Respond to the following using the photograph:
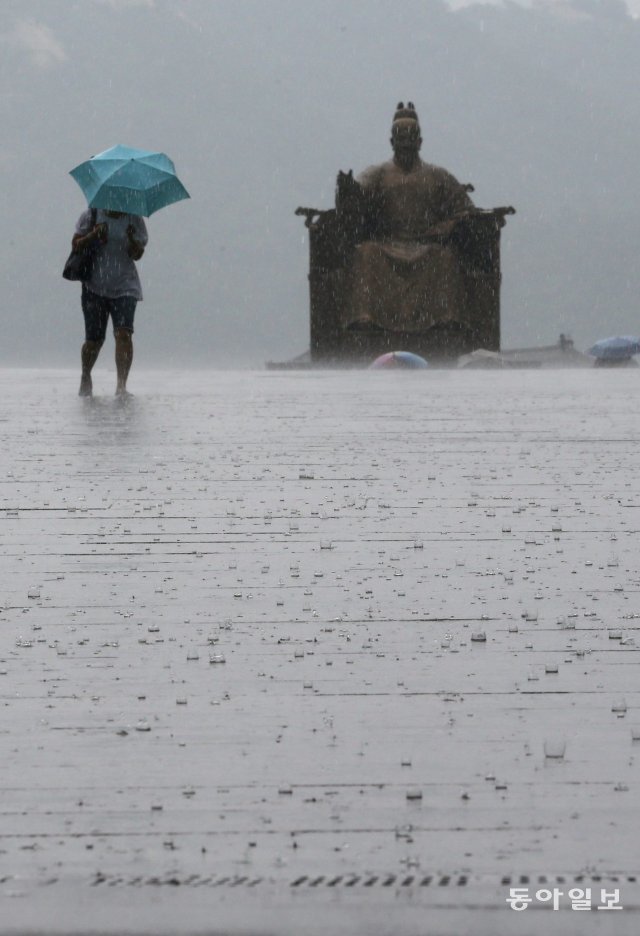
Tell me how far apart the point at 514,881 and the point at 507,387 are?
416 inches

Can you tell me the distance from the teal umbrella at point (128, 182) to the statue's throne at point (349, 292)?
44.8 ft

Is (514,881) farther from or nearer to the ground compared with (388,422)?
nearer to the ground

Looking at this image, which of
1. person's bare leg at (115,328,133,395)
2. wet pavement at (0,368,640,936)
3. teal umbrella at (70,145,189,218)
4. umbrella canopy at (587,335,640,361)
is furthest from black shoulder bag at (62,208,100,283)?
umbrella canopy at (587,335,640,361)

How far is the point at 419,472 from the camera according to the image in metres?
5.00

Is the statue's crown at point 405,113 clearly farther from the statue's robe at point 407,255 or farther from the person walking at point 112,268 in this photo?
the person walking at point 112,268

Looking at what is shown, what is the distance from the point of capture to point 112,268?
30.8 feet

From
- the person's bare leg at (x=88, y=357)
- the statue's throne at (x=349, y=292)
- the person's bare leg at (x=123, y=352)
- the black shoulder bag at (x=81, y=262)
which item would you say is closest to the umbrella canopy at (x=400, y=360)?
the statue's throne at (x=349, y=292)

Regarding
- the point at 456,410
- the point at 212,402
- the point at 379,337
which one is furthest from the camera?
the point at 379,337

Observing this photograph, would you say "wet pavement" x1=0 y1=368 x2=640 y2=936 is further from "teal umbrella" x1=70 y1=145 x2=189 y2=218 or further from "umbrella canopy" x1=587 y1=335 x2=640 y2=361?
"umbrella canopy" x1=587 y1=335 x2=640 y2=361

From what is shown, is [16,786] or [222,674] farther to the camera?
[222,674]

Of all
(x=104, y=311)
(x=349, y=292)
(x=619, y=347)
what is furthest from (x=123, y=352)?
(x=619, y=347)

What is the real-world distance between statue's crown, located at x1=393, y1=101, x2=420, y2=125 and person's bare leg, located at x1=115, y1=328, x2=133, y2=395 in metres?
14.2

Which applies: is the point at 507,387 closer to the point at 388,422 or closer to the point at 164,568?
the point at 388,422

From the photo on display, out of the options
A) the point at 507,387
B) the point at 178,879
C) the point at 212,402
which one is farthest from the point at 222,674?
the point at 507,387
